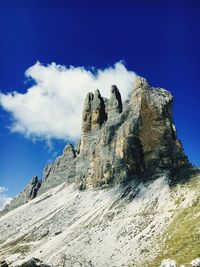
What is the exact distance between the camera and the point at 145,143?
120 m

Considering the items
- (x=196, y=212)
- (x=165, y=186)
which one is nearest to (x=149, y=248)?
(x=196, y=212)

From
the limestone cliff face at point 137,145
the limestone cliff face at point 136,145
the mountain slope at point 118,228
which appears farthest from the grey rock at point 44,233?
the limestone cliff face at point 137,145

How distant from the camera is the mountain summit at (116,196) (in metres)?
79.7

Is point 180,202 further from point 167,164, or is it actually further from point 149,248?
point 167,164

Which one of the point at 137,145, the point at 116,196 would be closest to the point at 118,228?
the point at 116,196

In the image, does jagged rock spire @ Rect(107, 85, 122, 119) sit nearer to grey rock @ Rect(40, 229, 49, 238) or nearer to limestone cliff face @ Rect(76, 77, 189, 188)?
limestone cliff face @ Rect(76, 77, 189, 188)

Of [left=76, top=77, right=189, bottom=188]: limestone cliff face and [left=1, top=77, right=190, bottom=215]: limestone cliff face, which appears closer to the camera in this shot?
[left=1, top=77, right=190, bottom=215]: limestone cliff face

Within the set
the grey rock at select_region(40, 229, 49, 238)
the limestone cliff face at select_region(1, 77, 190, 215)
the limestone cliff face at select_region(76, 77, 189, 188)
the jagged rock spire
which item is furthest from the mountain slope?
the jagged rock spire

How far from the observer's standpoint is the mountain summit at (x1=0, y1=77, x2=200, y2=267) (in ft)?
261

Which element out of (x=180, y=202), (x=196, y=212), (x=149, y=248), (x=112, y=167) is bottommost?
(x=149, y=248)

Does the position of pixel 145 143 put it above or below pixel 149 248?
above

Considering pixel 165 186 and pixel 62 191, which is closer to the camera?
pixel 165 186

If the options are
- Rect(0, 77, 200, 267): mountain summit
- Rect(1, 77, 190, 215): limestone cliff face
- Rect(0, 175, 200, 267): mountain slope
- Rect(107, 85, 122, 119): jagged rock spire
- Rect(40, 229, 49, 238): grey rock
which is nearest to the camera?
Rect(0, 175, 200, 267): mountain slope

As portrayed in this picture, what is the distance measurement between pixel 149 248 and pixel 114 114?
7857 centimetres
